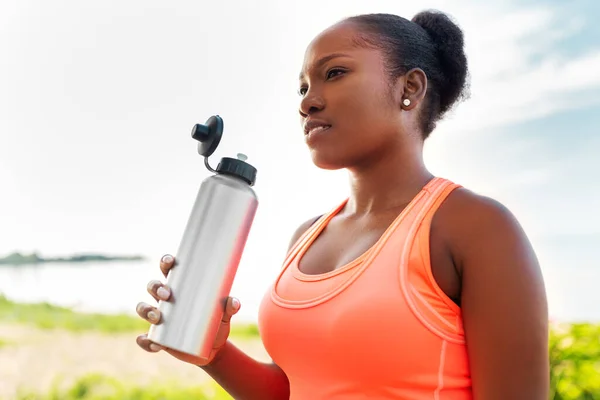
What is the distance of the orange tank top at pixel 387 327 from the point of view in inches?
27.0

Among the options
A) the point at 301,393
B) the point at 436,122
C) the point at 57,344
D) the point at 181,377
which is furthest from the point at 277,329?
the point at 57,344

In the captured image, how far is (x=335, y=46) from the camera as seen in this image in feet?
2.71

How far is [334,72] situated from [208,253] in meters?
0.28

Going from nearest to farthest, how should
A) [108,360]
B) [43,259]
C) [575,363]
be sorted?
[575,363]
[108,360]
[43,259]

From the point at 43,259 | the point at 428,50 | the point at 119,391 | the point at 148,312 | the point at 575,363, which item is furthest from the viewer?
the point at 43,259

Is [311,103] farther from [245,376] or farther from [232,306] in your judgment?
[245,376]

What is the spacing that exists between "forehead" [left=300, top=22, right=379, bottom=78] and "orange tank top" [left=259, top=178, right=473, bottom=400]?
0.65ft

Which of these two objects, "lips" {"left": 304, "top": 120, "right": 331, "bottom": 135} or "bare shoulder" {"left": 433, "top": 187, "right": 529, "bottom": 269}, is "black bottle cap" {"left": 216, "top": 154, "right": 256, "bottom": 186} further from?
"bare shoulder" {"left": 433, "top": 187, "right": 529, "bottom": 269}

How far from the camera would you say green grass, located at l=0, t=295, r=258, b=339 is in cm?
244

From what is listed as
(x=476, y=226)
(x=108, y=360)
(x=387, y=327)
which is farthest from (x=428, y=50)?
(x=108, y=360)

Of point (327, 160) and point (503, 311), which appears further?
point (327, 160)

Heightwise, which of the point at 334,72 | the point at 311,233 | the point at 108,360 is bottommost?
the point at 108,360

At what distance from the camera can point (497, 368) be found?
2.20ft

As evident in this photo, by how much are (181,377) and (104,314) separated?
70 centimetres
